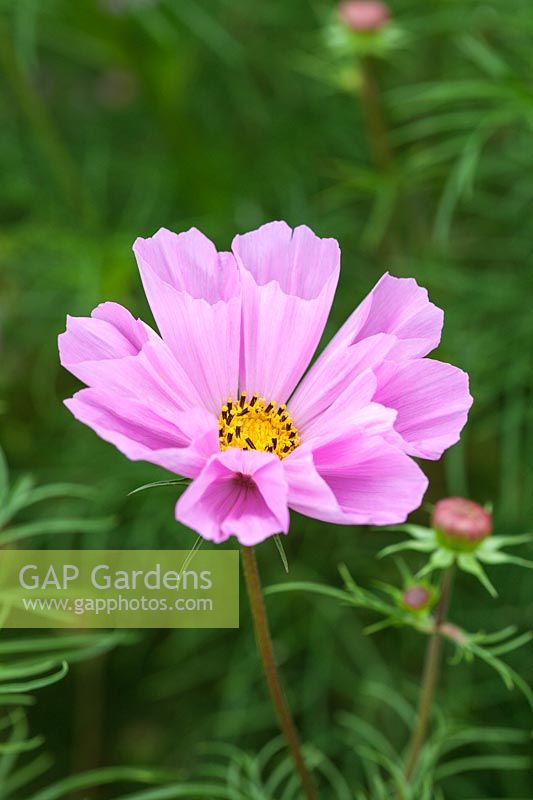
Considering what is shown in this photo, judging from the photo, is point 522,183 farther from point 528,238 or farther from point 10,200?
point 10,200

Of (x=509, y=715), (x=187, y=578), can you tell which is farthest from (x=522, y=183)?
(x=187, y=578)

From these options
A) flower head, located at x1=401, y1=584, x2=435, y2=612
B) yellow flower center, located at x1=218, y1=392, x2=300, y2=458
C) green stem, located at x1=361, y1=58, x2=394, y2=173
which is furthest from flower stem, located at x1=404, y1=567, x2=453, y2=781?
green stem, located at x1=361, y1=58, x2=394, y2=173

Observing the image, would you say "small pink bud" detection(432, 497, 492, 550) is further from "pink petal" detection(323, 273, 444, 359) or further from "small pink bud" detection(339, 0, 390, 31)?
"small pink bud" detection(339, 0, 390, 31)

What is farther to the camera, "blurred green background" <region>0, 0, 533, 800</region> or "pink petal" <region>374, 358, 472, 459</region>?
"blurred green background" <region>0, 0, 533, 800</region>

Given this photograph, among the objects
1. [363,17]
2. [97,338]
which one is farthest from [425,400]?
[363,17]

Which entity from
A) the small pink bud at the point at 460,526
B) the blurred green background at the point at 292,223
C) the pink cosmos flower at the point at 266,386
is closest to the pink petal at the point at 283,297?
the pink cosmos flower at the point at 266,386

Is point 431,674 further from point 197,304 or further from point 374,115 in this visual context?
point 374,115
